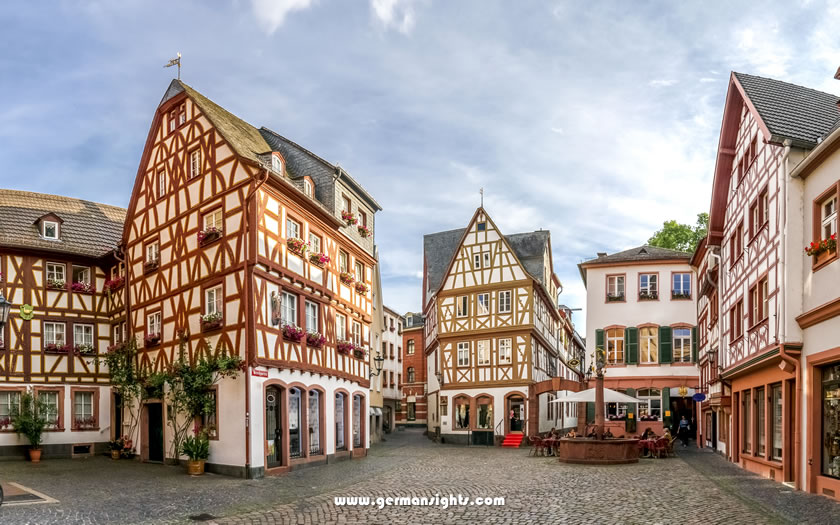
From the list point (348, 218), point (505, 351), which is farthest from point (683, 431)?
point (348, 218)

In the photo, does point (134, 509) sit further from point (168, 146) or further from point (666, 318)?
point (666, 318)

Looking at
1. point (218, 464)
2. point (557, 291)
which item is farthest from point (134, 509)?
point (557, 291)

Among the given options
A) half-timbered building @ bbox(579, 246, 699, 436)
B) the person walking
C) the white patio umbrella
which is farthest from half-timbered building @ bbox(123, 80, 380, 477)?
half-timbered building @ bbox(579, 246, 699, 436)

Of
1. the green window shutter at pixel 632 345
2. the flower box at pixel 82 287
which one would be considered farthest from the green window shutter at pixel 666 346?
the flower box at pixel 82 287

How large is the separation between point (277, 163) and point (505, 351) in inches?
743

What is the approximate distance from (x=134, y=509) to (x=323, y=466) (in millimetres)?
9619

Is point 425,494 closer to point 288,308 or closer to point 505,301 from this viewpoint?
point 288,308

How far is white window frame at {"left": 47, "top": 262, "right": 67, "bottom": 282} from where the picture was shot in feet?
91.1

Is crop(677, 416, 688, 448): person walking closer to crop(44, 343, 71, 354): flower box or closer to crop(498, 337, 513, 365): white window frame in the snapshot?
crop(498, 337, 513, 365): white window frame

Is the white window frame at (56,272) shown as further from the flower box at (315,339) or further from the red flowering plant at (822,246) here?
the red flowering plant at (822,246)

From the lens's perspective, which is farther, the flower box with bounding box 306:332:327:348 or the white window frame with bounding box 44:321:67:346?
the white window frame with bounding box 44:321:67:346

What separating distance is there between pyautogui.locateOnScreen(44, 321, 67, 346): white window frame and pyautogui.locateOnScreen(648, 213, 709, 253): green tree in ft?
118

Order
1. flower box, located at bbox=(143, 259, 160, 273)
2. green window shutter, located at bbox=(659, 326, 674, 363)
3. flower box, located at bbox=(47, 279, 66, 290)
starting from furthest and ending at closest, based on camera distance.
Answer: green window shutter, located at bbox=(659, 326, 674, 363)
flower box, located at bbox=(47, 279, 66, 290)
flower box, located at bbox=(143, 259, 160, 273)

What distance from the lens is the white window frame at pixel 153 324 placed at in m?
23.7
